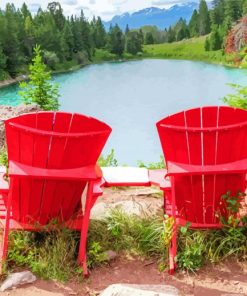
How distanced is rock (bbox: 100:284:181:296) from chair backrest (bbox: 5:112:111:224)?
67 centimetres

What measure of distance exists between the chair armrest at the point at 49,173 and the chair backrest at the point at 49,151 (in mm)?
25

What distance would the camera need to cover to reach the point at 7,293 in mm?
2793

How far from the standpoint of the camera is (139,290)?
2.63 meters

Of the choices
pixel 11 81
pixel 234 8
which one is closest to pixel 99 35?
pixel 234 8

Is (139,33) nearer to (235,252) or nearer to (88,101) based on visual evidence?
(88,101)

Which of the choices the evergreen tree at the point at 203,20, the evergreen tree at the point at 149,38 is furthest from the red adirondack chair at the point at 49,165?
the evergreen tree at the point at 149,38

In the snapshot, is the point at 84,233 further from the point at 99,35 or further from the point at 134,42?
the point at 134,42

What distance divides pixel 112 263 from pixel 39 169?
74 cm

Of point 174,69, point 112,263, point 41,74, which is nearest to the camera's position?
point 112,263

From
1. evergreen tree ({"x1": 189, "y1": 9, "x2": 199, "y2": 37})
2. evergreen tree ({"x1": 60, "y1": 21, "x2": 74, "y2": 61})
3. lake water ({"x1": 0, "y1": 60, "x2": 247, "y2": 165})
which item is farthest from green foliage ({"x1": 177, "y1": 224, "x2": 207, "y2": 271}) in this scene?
evergreen tree ({"x1": 189, "y1": 9, "x2": 199, "y2": 37})

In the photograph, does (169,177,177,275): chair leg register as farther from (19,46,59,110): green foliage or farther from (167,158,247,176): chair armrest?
(19,46,59,110): green foliage

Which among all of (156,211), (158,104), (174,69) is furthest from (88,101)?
(156,211)

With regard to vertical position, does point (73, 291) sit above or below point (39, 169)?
below

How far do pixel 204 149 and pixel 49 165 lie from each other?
34.9 inches
